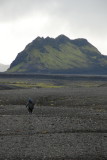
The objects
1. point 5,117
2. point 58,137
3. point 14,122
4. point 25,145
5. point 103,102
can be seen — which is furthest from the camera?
point 103,102

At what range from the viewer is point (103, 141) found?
2527 centimetres

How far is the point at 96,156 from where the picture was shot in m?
21.3

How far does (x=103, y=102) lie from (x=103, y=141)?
101ft

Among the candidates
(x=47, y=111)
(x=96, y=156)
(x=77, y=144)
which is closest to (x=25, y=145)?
(x=77, y=144)

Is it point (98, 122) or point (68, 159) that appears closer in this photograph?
point (68, 159)

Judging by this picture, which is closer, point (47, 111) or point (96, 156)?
point (96, 156)

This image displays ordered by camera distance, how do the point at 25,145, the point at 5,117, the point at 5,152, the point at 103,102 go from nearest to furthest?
the point at 5,152, the point at 25,145, the point at 5,117, the point at 103,102

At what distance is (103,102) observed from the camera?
55719mm

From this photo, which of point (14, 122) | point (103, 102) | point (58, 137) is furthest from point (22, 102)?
point (58, 137)

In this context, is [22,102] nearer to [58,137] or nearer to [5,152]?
[58,137]

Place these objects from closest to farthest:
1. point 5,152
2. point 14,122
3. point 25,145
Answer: point 5,152 < point 25,145 < point 14,122

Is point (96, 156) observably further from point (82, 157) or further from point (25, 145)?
point (25, 145)

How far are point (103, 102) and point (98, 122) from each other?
72.0 feet

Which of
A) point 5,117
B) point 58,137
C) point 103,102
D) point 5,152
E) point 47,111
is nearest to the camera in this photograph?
point 5,152
